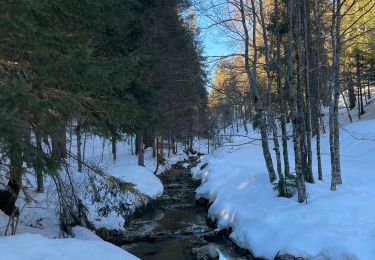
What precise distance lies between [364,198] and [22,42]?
9020 millimetres

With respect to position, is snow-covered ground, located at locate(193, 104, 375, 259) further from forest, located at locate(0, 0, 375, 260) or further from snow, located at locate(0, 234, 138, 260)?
snow, located at locate(0, 234, 138, 260)

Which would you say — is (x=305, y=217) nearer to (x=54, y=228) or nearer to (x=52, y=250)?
(x=54, y=228)

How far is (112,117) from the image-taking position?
10.2 metres

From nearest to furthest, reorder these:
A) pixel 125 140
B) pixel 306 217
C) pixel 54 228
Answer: pixel 306 217, pixel 54 228, pixel 125 140

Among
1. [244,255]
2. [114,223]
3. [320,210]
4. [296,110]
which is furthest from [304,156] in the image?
[114,223]

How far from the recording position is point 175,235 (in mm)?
13547

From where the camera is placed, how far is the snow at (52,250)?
237 inches

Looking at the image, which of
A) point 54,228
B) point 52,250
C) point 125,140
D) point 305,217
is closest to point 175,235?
point 125,140

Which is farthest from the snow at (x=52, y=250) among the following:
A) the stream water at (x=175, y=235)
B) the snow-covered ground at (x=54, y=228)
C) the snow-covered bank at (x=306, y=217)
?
the stream water at (x=175, y=235)

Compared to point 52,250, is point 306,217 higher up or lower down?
lower down

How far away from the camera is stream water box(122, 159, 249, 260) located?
11.3m

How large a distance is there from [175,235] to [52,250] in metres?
7.57

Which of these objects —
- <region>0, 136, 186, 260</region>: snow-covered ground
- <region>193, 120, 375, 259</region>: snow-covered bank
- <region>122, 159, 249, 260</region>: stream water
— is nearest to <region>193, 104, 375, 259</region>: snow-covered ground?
<region>193, 120, 375, 259</region>: snow-covered bank

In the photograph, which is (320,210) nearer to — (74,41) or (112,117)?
(112,117)
